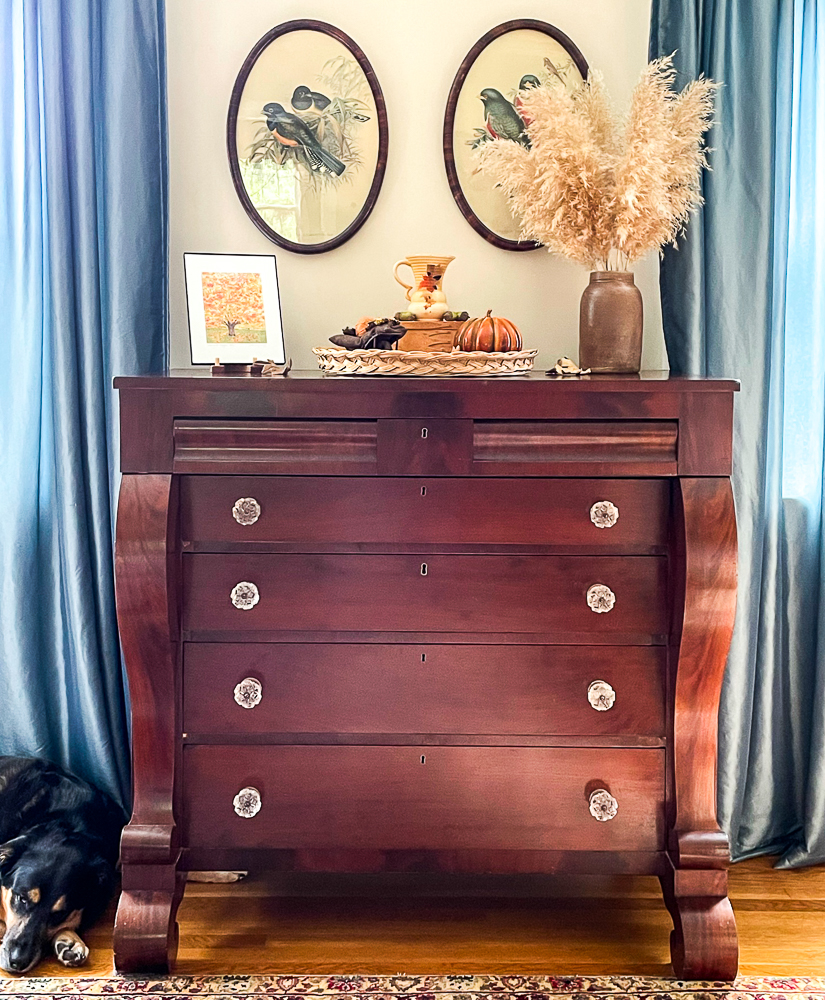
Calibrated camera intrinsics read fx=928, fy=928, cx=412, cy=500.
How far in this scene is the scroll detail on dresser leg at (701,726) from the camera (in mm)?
1735

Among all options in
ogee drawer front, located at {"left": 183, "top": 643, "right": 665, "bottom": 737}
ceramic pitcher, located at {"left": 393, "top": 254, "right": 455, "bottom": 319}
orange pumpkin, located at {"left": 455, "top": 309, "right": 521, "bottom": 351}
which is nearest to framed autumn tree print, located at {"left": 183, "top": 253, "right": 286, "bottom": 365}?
ceramic pitcher, located at {"left": 393, "top": 254, "right": 455, "bottom": 319}

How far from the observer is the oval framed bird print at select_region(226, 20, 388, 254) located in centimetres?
230

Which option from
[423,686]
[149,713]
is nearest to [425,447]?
[423,686]

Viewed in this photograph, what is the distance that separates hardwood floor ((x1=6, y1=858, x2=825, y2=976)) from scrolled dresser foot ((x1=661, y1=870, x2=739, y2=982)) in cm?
9

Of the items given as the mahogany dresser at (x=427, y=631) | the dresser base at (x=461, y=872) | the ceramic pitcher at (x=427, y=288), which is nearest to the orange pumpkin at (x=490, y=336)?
the ceramic pitcher at (x=427, y=288)

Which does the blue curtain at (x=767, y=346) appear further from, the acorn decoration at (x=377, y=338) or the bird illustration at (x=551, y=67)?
the acorn decoration at (x=377, y=338)

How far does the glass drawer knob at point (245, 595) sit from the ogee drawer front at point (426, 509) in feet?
0.28

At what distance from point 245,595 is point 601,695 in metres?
0.71

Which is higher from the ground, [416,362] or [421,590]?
[416,362]

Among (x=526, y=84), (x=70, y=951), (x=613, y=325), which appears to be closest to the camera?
(x=70, y=951)

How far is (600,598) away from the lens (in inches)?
69.8

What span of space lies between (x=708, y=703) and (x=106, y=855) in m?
1.36

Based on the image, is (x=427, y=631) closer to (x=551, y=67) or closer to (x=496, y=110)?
(x=496, y=110)

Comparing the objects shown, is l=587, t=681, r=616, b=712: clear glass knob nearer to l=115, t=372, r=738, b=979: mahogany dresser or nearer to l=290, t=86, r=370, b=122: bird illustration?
l=115, t=372, r=738, b=979: mahogany dresser
